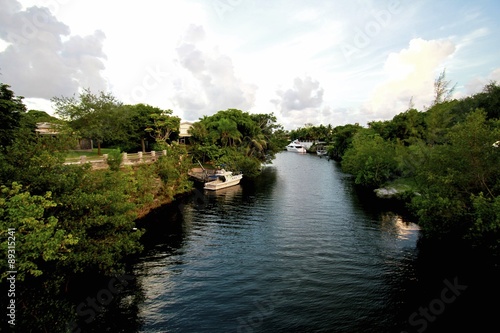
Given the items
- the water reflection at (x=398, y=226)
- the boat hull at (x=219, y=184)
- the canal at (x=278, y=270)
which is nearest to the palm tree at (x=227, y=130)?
the boat hull at (x=219, y=184)

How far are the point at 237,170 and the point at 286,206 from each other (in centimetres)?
2340

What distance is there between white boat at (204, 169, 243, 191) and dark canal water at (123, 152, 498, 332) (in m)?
15.3

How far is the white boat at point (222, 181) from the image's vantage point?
5012 centimetres

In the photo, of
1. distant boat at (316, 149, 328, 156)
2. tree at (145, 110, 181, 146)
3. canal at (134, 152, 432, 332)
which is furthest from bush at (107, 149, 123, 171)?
distant boat at (316, 149, 328, 156)

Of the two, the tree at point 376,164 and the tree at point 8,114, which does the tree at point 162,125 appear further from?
the tree at point 376,164

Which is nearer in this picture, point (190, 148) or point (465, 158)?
point (465, 158)

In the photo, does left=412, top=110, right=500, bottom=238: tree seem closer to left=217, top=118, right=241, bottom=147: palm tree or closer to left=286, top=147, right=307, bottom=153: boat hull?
left=217, top=118, right=241, bottom=147: palm tree

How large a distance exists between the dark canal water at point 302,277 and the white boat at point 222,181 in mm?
15286

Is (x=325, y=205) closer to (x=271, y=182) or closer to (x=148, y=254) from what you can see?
(x=271, y=182)

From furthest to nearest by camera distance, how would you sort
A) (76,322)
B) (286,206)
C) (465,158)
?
(286,206)
(465,158)
(76,322)

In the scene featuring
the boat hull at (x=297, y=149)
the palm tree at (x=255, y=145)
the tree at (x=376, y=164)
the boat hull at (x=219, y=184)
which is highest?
the boat hull at (x=297, y=149)

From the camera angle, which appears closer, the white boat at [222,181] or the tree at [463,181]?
the tree at [463,181]

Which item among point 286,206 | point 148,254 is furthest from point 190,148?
point 148,254

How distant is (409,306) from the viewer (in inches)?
659
